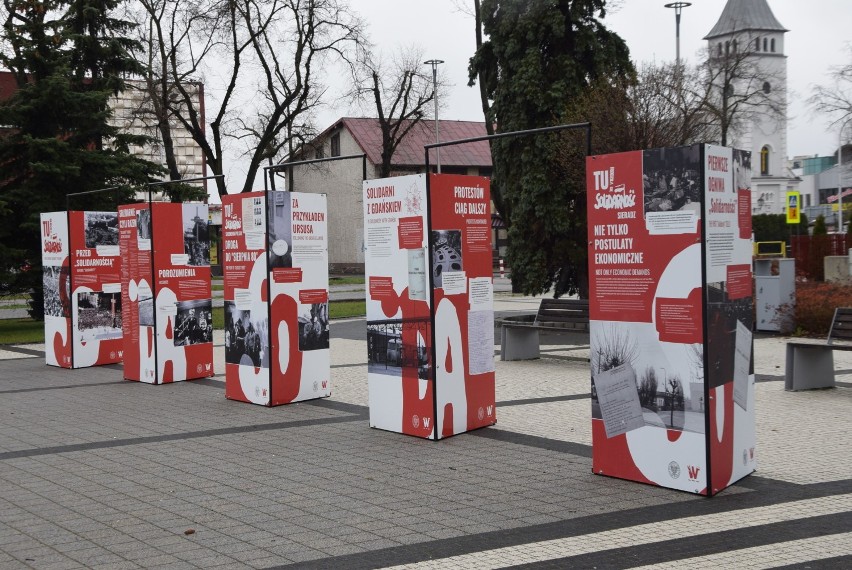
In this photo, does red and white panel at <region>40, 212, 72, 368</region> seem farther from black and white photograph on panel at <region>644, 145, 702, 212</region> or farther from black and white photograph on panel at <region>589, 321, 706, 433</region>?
black and white photograph on panel at <region>644, 145, 702, 212</region>

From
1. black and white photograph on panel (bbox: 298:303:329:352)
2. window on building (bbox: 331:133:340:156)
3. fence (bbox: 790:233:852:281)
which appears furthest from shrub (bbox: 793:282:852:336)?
window on building (bbox: 331:133:340:156)

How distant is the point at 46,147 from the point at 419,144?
144ft

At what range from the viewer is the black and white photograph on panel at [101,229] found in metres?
15.8

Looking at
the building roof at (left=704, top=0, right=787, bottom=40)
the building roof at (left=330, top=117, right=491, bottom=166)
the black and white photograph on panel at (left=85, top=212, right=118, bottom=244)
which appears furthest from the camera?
the building roof at (left=704, top=0, right=787, bottom=40)

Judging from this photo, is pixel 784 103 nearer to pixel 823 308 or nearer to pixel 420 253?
pixel 823 308

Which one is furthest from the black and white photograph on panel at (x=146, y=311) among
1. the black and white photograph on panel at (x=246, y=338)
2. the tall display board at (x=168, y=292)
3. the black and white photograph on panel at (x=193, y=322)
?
the black and white photograph on panel at (x=246, y=338)

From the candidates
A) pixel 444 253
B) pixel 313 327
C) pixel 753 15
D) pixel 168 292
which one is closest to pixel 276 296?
pixel 313 327

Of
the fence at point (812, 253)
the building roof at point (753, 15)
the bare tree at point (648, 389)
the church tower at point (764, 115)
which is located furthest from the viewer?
the building roof at point (753, 15)

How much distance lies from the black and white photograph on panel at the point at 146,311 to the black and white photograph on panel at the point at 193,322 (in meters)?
0.35

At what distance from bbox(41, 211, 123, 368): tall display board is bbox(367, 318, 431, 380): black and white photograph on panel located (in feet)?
25.9

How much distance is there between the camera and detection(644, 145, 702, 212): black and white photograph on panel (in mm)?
6609

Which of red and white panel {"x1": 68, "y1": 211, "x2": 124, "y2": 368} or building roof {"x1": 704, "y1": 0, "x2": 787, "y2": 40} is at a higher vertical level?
Result: building roof {"x1": 704, "y1": 0, "x2": 787, "y2": 40}

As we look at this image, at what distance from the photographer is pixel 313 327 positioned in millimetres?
11555

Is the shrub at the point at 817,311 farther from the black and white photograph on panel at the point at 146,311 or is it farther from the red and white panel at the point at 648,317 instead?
the black and white photograph on panel at the point at 146,311
